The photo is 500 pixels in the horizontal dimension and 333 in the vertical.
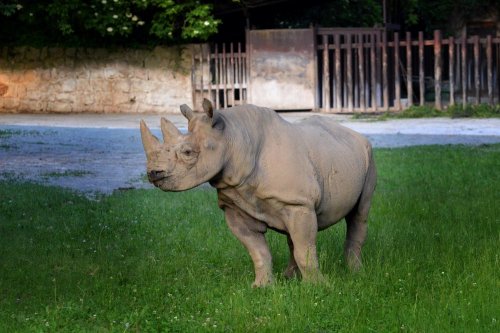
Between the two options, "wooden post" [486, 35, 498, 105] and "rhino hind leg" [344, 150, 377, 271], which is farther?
"wooden post" [486, 35, 498, 105]

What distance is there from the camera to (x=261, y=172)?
6266mm

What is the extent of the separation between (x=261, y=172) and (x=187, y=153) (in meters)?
0.52

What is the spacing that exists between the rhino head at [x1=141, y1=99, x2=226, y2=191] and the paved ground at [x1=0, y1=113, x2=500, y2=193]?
20.2 ft

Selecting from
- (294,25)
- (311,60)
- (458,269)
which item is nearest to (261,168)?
(458,269)

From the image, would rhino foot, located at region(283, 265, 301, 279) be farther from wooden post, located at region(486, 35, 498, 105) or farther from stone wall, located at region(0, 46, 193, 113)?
stone wall, located at region(0, 46, 193, 113)

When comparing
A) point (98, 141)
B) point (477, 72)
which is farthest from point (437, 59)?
point (98, 141)

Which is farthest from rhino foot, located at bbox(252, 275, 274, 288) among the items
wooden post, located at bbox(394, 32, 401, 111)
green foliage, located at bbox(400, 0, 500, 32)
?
green foliage, located at bbox(400, 0, 500, 32)

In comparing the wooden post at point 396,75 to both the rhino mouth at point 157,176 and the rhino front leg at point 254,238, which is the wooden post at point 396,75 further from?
the rhino mouth at point 157,176

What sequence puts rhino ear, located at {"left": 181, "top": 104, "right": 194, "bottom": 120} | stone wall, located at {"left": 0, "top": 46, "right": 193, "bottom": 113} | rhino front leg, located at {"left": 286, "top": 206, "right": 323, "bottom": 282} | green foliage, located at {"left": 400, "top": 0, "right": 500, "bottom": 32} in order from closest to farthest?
rhino ear, located at {"left": 181, "top": 104, "right": 194, "bottom": 120}
rhino front leg, located at {"left": 286, "top": 206, "right": 323, "bottom": 282}
stone wall, located at {"left": 0, "top": 46, "right": 193, "bottom": 113}
green foliage, located at {"left": 400, "top": 0, "right": 500, "bottom": 32}

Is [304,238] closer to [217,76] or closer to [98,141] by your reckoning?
[98,141]

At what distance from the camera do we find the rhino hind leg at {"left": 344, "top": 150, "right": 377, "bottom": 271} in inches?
283

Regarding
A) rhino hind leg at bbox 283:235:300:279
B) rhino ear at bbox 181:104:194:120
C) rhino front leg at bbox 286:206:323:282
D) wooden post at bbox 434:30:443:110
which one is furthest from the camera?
wooden post at bbox 434:30:443:110

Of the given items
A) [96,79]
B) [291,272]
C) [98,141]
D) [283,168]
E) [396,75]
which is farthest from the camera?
[96,79]

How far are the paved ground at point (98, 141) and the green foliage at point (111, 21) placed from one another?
2.33m
